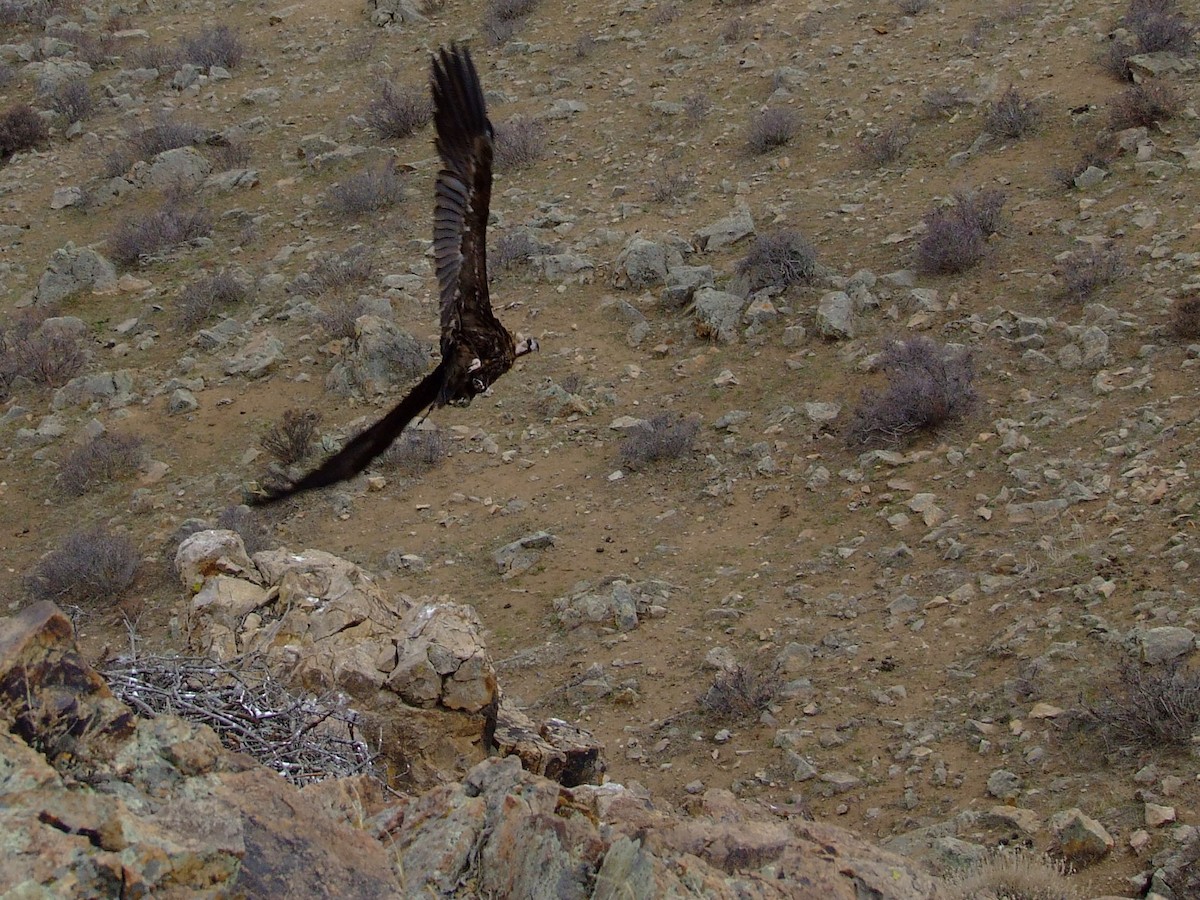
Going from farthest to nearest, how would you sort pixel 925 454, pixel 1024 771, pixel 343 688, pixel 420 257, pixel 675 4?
pixel 675 4
pixel 420 257
pixel 925 454
pixel 1024 771
pixel 343 688

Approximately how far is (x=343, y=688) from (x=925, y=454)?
4.34 m

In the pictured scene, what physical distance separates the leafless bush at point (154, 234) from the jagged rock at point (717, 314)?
19.0 ft

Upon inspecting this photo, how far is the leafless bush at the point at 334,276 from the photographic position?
11297 mm

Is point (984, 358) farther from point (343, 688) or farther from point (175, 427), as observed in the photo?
point (175, 427)

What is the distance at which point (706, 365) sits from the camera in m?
9.52

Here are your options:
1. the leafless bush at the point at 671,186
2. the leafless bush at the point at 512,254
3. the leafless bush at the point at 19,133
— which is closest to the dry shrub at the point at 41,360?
the leafless bush at the point at 512,254

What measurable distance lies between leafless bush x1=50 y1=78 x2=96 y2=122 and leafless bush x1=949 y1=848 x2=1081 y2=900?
47.4 ft

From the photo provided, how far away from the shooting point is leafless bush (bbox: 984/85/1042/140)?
10.7 meters

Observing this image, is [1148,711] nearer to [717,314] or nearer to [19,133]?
[717,314]

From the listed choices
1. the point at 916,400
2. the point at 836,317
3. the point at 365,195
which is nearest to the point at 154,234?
the point at 365,195

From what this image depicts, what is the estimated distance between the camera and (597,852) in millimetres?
3285

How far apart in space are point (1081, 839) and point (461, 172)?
3617 mm

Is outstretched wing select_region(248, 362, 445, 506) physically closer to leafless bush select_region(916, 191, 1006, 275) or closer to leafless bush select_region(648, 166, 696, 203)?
leafless bush select_region(916, 191, 1006, 275)

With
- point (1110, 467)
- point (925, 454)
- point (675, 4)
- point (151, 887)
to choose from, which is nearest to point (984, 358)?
point (925, 454)
